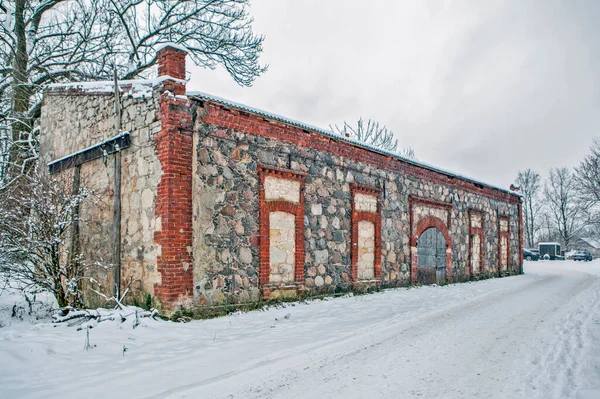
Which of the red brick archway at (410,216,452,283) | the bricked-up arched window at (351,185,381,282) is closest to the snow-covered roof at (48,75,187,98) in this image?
the bricked-up arched window at (351,185,381,282)

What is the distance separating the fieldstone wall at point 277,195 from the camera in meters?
7.73

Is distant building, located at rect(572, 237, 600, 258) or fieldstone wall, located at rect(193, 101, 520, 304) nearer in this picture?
fieldstone wall, located at rect(193, 101, 520, 304)

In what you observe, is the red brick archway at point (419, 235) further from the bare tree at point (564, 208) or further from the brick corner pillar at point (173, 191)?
the bare tree at point (564, 208)

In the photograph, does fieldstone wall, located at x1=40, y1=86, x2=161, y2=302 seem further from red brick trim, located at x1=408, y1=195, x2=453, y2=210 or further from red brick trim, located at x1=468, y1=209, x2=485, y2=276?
red brick trim, located at x1=468, y1=209, x2=485, y2=276

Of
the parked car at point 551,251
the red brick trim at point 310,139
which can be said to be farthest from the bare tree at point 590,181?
the red brick trim at point 310,139

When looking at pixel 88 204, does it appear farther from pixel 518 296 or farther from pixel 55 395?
pixel 518 296

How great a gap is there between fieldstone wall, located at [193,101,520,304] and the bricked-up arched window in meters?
0.18

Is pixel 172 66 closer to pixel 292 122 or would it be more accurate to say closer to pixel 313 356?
pixel 292 122

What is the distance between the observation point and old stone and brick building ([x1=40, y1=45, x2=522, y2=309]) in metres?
7.43

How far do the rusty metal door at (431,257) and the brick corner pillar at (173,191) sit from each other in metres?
8.41

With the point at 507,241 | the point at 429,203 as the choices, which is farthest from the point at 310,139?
the point at 507,241

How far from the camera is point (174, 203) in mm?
7270

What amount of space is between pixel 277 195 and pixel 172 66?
3.27 meters

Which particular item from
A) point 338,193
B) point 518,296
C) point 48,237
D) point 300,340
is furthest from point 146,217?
point 518,296
